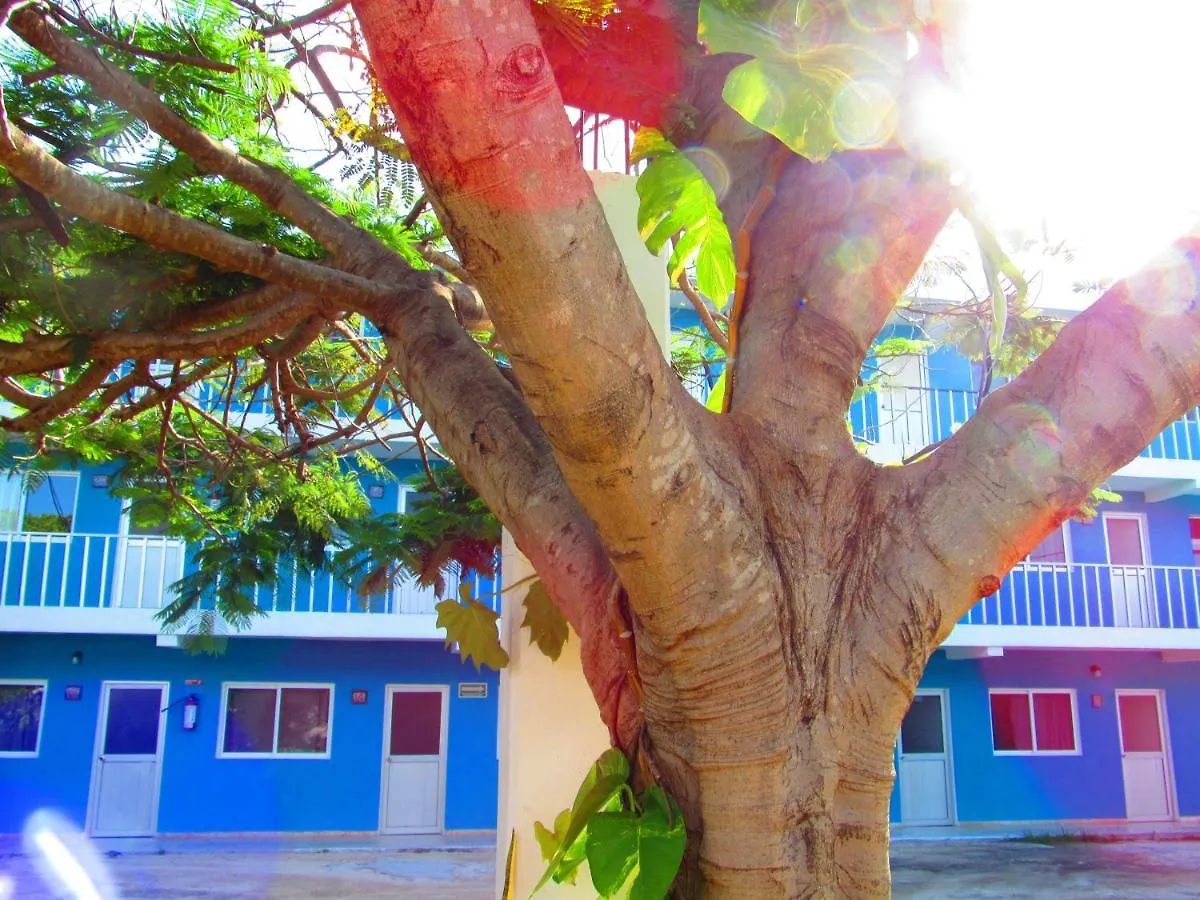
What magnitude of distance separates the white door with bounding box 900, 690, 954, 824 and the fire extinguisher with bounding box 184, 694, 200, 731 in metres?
9.39

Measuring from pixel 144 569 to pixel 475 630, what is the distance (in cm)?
1168

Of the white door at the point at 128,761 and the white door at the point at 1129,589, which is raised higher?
the white door at the point at 1129,589

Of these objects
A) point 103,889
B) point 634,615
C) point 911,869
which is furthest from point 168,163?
point 911,869

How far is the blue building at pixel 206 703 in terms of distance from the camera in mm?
13000

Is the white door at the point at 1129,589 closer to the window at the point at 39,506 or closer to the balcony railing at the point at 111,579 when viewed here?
the balcony railing at the point at 111,579

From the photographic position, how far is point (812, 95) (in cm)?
161

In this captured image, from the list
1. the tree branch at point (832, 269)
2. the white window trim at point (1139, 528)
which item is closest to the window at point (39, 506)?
the tree branch at point (832, 269)

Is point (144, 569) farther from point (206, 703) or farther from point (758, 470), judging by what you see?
point (758, 470)

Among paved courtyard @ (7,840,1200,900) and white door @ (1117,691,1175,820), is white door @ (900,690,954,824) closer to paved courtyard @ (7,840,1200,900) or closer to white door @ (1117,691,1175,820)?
paved courtyard @ (7,840,1200,900)

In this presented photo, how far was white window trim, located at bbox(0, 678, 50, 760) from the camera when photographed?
42.8 ft

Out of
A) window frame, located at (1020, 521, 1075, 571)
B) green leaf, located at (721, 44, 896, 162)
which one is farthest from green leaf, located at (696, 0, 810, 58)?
window frame, located at (1020, 521, 1075, 571)

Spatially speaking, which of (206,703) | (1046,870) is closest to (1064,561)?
(1046,870)

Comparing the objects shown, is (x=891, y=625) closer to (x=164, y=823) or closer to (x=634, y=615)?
(x=634, y=615)

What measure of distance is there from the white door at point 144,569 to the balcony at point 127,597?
→ 0.04ft
